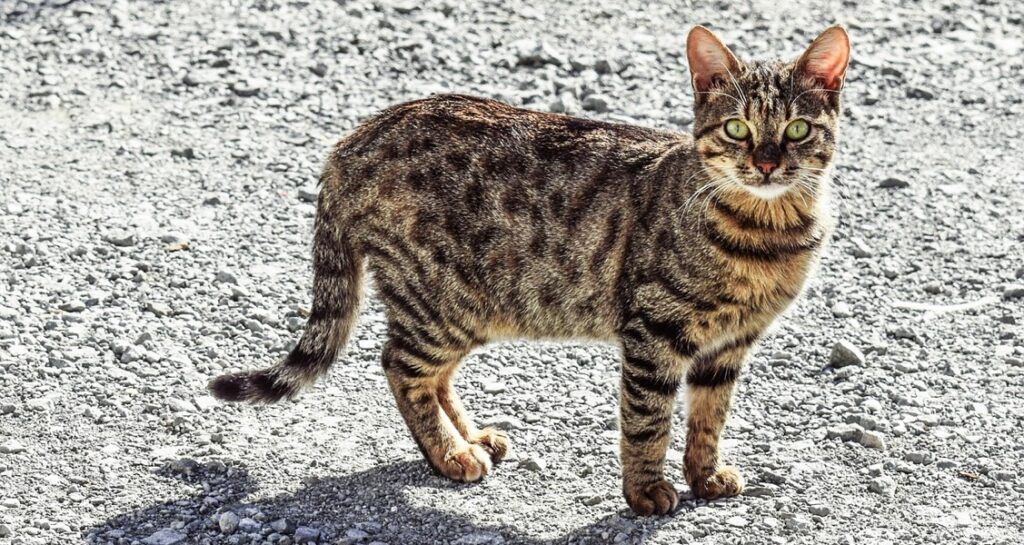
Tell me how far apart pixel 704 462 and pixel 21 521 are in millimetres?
2553

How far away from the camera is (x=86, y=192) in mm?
7668

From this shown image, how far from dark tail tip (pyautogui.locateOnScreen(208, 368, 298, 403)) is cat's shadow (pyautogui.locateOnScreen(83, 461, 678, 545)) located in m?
0.27

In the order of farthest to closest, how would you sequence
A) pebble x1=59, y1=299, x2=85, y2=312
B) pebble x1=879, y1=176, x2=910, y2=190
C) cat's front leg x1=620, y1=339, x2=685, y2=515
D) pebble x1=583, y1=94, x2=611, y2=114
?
pebble x1=583, y1=94, x2=611, y2=114 → pebble x1=879, y1=176, x2=910, y2=190 → pebble x1=59, y1=299, x2=85, y2=312 → cat's front leg x1=620, y1=339, x2=685, y2=515

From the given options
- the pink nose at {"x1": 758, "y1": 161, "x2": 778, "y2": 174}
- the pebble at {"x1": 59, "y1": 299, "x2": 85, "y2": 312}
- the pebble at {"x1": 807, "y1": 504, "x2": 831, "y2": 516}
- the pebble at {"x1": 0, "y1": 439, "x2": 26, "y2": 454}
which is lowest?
the pebble at {"x1": 0, "y1": 439, "x2": 26, "y2": 454}

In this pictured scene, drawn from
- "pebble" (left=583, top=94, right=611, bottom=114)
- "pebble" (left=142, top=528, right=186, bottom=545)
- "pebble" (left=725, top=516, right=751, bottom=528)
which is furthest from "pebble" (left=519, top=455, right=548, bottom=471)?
"pebble" (left=583, top=94, right=611, bottom=114)

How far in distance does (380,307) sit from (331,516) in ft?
6.30

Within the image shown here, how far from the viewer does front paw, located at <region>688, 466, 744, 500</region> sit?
5.47 meters

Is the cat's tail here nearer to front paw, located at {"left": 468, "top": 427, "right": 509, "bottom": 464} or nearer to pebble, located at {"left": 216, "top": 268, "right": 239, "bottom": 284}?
front paw, located at {"left": 468, "top": 427, "right": 509, "bottom": 464}

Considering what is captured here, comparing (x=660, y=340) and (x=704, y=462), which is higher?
(x=660, y=340)

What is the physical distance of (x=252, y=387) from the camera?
18.2 ft

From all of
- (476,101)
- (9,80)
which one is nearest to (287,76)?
(9,80)

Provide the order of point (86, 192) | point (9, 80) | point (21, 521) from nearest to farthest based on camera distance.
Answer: point (21, 521) < point (86, 192) < point (9, 80)

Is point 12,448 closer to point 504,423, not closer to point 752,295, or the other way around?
point 504,423

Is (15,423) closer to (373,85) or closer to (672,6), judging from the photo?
(373,85)
